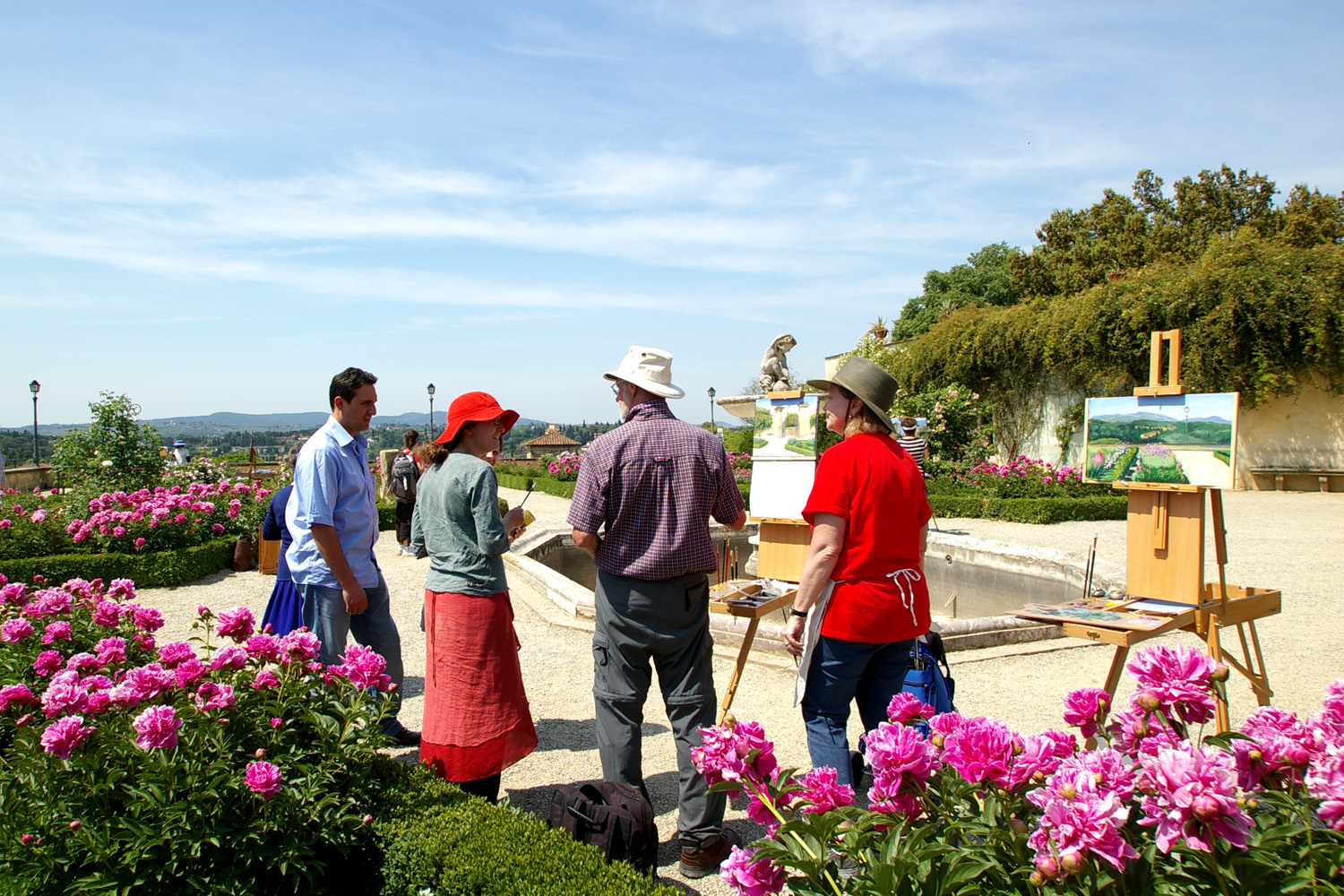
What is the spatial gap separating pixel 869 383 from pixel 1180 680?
1.59 meters

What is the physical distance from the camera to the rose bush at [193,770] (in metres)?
2.06

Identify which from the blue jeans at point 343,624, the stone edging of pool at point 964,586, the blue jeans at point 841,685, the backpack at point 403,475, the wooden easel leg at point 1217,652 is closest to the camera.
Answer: the blue jeans at point 841,685

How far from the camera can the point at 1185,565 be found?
395 cm

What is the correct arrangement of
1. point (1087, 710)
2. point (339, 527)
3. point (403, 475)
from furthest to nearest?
point (403, 475)
point (339, 527)
point (1087, 710)

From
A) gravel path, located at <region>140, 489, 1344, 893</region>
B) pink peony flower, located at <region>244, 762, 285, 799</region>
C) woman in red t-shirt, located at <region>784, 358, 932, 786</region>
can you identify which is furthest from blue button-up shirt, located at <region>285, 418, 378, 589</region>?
woman in red t-shirt, located at <region>784, 358, 932, 786</region>

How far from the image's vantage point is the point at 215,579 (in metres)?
8.73

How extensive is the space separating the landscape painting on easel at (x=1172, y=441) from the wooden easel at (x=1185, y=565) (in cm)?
7

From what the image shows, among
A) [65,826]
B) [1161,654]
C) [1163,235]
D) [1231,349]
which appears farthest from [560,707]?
[1163,235]

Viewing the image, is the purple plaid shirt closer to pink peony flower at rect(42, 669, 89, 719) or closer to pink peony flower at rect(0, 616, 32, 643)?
pink peony flower at rect(42, 669, 89, 719)

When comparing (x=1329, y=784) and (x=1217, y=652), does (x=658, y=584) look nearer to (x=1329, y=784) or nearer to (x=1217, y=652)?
(x=1329, y=784)

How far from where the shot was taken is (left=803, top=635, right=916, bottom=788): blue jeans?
8.95 feet

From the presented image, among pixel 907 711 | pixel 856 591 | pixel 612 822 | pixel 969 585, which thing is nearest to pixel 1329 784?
pixel 907 711

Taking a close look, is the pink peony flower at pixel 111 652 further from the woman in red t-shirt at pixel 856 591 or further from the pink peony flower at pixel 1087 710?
the pink peony flower at pixel 1087 710

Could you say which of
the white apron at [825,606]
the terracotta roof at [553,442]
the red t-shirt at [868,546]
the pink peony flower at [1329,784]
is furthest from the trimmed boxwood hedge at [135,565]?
the terracotta roof at [553,442]
